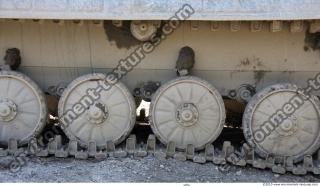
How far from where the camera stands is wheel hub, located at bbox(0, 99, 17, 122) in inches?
Result: 240

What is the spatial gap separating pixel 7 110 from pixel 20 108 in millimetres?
147

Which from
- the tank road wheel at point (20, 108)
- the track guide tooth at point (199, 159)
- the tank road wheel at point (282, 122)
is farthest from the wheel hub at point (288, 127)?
the tank road wheel at point (20, 108)

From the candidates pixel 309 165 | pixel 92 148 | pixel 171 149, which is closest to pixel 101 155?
pixel 92 148

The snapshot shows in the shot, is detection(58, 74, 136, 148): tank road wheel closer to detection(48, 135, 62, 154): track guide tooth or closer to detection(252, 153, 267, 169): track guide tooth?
detection(48, 135, 62, 154): track guide tooth

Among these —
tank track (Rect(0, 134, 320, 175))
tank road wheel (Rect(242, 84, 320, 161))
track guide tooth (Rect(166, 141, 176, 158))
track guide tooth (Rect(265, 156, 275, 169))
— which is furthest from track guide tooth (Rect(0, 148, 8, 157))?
track guide tooth (Rect(265, 156, 275, 169))

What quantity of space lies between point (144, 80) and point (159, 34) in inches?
21.2

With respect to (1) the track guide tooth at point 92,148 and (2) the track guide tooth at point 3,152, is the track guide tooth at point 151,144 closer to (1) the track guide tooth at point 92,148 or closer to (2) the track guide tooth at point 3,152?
(1) the track guide tooth at point 92,148

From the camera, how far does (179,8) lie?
5531 mm

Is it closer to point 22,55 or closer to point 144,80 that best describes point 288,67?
point 144,80

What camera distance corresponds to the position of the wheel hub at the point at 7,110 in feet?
20.0

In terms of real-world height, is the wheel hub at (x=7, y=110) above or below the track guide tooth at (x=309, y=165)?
above

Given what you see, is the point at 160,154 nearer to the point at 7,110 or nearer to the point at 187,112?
the point at 187,112

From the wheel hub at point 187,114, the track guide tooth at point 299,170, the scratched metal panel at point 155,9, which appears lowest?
the track guide tooth at point 299,170

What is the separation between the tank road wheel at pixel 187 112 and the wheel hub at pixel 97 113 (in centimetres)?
49
